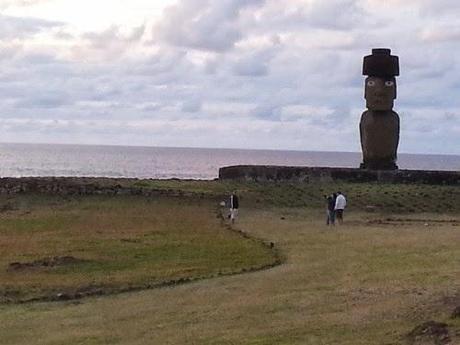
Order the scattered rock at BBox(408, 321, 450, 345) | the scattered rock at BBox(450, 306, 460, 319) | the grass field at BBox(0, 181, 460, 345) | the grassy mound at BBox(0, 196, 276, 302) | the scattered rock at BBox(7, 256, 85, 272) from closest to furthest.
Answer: the scattered rock at BBox(408, 321, 450, 345) → the scattered rock at BBox(450, 306, 460, 319) → the grass field at BBox(0, 181, 460, 345) → the grassy mound at BBox(0, 196, 276, 302) → the scattered rock at BBox(7, 256, 85, 272)

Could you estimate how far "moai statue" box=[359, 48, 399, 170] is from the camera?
3403 cm

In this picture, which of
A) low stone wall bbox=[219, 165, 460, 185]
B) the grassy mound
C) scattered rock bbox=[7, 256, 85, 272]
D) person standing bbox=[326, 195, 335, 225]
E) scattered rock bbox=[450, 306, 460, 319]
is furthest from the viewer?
low stone wall bbox=[219, 165, 460, 185]

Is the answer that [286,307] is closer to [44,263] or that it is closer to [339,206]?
[44,263]

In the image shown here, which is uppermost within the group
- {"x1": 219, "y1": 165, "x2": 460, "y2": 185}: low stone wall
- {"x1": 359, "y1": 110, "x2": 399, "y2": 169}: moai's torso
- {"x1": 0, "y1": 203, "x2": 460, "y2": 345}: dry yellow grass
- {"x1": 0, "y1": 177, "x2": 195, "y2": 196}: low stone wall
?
{"x1": 359, "y1": 110, "x2": 399, "y2": 169}: moai's torso

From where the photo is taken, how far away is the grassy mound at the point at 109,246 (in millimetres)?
17688

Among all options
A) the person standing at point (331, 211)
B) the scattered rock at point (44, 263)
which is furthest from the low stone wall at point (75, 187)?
the scattered rock at point (44, 263)

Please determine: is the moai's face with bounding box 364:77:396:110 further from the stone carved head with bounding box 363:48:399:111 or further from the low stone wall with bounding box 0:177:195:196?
the low stone wall with bounding box 0:177:195:196

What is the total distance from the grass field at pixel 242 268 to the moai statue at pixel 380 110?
2.11m

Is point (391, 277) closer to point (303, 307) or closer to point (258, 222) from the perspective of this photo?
point (303, 307)

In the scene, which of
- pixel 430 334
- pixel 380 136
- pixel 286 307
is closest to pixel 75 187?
pixel 380 136

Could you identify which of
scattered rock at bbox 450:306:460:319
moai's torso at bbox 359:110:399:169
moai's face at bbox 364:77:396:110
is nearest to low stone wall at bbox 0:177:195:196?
moai's torso at bbox 359:110:399:169

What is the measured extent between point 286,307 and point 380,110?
21241 mm

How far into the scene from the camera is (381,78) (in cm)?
3419

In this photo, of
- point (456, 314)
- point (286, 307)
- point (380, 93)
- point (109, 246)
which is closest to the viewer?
point (456, 314)
